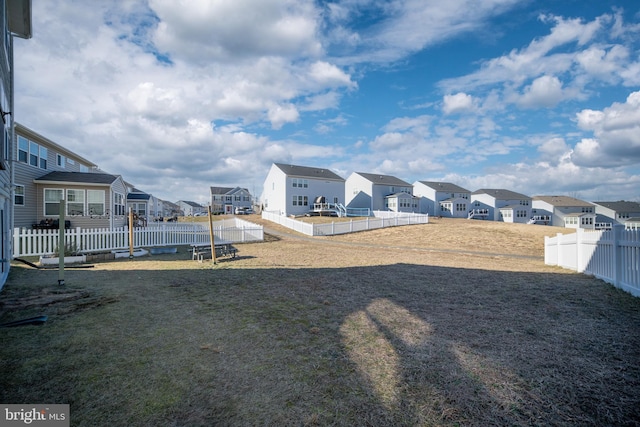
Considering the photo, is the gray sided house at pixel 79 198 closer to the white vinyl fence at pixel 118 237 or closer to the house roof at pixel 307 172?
the white vinyl fence at pixel 118 237

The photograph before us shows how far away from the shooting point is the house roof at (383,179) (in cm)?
5406

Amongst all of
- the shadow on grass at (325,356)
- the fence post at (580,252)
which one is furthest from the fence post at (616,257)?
the fence post at (580,252)

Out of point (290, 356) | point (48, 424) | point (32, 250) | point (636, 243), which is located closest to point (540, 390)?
point (290, 356)

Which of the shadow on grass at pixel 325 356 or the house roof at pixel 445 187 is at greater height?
the house roof at pixel 445 187

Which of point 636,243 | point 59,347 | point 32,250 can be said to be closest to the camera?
point 59,347

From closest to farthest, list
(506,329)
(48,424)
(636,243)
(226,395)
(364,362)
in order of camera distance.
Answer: (48,424) → (226,395) → (364,362) → (506,329) → (636,243)

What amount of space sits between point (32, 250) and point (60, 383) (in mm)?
13906

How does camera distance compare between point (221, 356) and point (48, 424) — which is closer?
point (48, 424)

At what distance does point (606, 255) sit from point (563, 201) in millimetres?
77010

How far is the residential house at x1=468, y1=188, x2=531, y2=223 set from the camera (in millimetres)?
64000

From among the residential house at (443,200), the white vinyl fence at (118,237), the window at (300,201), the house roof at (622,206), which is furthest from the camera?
the house roof at (622,206)

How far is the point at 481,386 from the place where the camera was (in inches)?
130

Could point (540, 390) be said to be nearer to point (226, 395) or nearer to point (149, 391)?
point (226, 395)

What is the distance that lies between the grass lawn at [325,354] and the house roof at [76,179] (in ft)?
48.6
